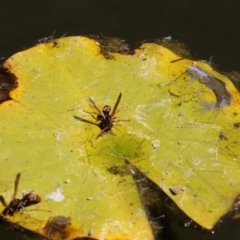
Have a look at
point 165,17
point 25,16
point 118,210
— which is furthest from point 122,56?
point 118,210

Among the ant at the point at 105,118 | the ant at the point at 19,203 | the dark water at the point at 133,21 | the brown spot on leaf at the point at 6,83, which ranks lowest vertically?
the ant at the point at 19,203

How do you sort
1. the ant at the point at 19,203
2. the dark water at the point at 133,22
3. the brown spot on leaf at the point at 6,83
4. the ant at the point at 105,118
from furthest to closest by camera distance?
the dark water at the point at 133,22 → the brown spot on leaf at the point at 6,83 → the ant at the point at 105,118 → the ant at the point at 19,203

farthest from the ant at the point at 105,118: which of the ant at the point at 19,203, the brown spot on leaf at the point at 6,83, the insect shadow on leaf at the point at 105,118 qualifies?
the ant at the point at 19,203

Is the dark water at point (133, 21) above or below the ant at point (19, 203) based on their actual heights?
above

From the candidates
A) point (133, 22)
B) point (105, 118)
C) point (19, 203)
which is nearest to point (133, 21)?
point (133, 22)

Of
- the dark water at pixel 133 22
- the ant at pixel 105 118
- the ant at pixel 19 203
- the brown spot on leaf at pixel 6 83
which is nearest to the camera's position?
the ant at pixel 19 203

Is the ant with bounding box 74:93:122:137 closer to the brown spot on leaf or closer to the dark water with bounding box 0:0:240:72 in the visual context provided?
the brown spot on leaf

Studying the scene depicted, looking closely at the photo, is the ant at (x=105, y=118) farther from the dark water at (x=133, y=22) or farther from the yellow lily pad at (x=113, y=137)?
the dark water at (x=133, y=22)
